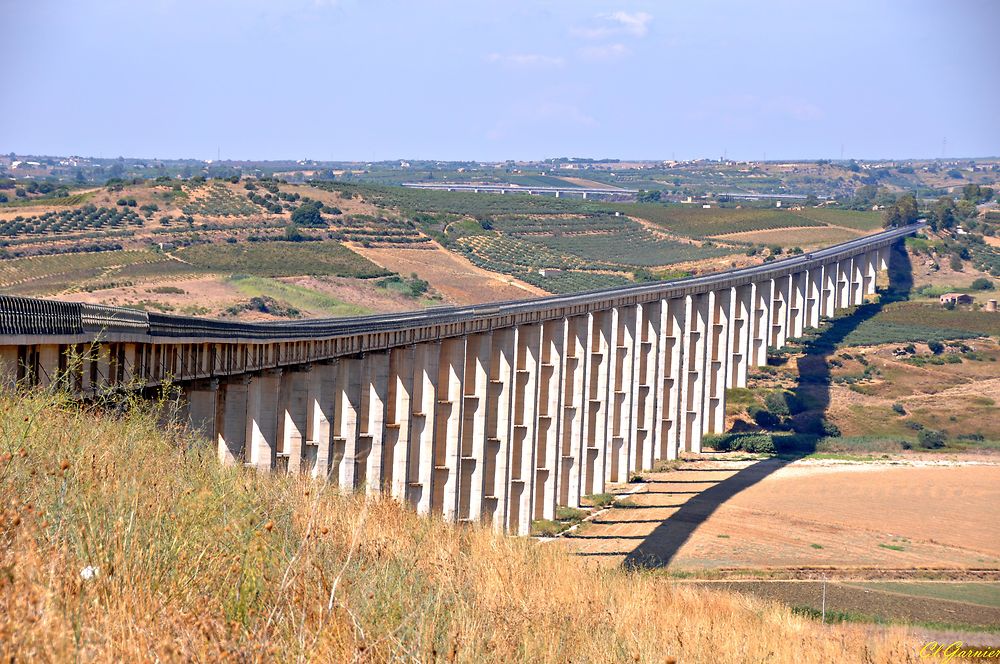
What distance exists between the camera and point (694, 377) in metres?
74.3

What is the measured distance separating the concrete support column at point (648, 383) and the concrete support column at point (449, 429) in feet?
65.6

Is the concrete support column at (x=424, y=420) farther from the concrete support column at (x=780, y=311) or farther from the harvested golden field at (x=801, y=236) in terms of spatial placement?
the harvested golden field at (x=801, y=236)

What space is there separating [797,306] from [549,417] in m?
49.4

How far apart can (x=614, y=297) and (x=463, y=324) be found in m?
16.1

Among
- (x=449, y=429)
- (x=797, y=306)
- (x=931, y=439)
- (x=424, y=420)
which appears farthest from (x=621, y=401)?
(x=797, y=306)

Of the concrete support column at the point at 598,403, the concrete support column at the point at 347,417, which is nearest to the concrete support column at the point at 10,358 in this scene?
the concrete support column at the point at 347,417

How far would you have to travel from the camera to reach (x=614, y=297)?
62156mm

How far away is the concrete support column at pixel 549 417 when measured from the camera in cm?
5356

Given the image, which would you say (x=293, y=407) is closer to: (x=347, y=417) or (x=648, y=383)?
(x=347, y=417)

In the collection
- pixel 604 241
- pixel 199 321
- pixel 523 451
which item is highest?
pixel 199 321

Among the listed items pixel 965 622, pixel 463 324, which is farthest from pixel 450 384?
pixel 965 622

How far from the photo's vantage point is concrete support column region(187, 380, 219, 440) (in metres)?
32.4

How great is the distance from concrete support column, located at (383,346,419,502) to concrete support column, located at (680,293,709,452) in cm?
2976

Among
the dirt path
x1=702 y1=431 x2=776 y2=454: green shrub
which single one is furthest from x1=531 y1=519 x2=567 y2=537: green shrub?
x1=702 y1=431 x2=776 y2=454: green shrub
